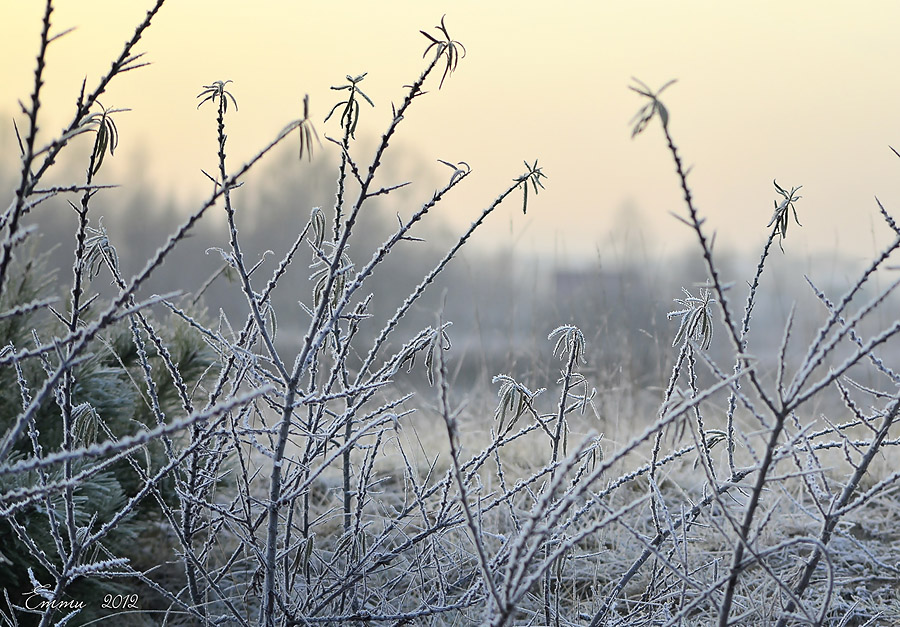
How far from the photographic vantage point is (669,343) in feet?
14.6

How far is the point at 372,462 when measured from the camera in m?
1.57

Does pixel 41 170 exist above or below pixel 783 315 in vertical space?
above

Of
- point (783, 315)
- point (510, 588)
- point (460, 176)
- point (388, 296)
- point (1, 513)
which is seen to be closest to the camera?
point (510, 588)

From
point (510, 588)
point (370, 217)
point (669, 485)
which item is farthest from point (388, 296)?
point (510, 588)

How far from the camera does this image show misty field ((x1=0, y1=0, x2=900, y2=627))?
1.03 metres

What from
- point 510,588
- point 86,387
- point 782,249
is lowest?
point 86,387

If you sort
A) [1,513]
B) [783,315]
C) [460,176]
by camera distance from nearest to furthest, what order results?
1. [1,513]
2. [460,176]
3. [783,315]

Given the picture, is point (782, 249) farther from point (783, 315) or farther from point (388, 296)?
point (388, 296)

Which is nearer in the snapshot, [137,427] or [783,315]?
[137,427]

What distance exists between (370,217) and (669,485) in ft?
42.8

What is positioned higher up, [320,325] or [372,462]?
[320,325]

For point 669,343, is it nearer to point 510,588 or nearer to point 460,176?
point 460,176

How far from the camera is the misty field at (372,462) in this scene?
1033 millimetres

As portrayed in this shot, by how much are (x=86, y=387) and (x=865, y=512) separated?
296 centimetres
